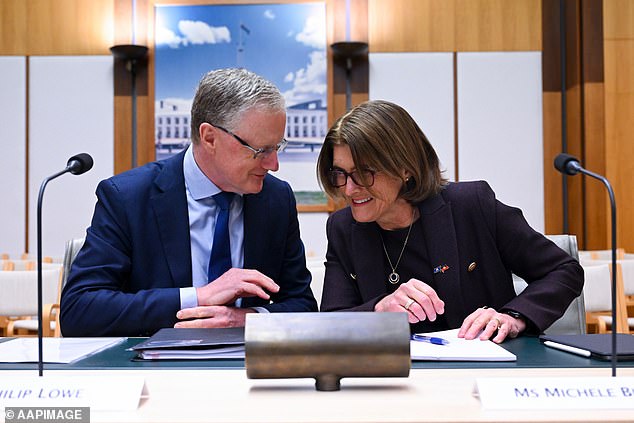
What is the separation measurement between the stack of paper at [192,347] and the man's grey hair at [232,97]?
814 millimetres

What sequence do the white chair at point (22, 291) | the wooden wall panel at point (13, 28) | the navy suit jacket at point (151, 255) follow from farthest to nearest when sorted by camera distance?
the wooden wall panel at point (13, 28) → the white chair at point (22, 291) → the navy suit jacket at point (151, 255)

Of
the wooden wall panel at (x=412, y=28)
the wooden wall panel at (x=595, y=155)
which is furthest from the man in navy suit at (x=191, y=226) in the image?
the wooden wall panel at (x=412, y=28)

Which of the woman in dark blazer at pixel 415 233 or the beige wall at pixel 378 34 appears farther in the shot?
the beige wall at pixel 378 34

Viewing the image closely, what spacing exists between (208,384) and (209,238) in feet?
3.66

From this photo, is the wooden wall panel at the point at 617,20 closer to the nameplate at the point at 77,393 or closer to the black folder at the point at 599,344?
the black folder at the point at 599,344

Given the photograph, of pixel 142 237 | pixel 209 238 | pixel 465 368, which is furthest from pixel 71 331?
pixel 465 368

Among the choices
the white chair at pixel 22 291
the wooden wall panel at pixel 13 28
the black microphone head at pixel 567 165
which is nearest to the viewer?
the black microphone head at pixel 567 165

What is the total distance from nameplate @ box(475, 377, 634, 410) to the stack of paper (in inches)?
21.8

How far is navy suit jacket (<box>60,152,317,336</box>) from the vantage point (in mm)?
2041

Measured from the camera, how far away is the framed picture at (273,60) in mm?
8422

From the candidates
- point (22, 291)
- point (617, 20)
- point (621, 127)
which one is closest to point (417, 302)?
point (22, 291)

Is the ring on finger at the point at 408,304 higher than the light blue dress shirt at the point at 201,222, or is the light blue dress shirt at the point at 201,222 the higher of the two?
the light blue dress shirt at the point at 201,222

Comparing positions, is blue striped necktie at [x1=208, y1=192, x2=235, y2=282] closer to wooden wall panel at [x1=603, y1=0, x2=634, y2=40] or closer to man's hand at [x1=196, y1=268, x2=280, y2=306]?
man's hand at [x1=196, y1=268, x2=280, y2=306]

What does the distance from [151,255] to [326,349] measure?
3.98 feet
